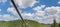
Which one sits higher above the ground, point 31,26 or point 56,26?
point 56,26

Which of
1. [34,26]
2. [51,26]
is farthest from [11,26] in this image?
[51,26]

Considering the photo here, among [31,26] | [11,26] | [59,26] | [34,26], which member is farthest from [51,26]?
[11,26]

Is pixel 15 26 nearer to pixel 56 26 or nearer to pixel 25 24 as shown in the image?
pixel 56 26

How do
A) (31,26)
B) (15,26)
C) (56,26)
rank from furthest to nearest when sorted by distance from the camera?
(15,26)
(31,26)
(56,26)

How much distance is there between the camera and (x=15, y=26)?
4257 inches

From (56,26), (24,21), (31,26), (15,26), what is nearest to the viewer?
(24,21)

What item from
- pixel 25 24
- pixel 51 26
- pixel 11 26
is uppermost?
pixel 25 24

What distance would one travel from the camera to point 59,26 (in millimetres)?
60312

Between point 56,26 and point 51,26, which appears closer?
point 56,26

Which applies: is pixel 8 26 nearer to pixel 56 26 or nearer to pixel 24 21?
pixel 56 26

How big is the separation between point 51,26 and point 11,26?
5334cm

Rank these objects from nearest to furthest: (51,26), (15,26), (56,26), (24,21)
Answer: (24,21), (56,26), (51,26), (15,26)

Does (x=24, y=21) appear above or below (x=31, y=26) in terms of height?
above

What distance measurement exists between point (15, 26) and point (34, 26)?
475 inches
